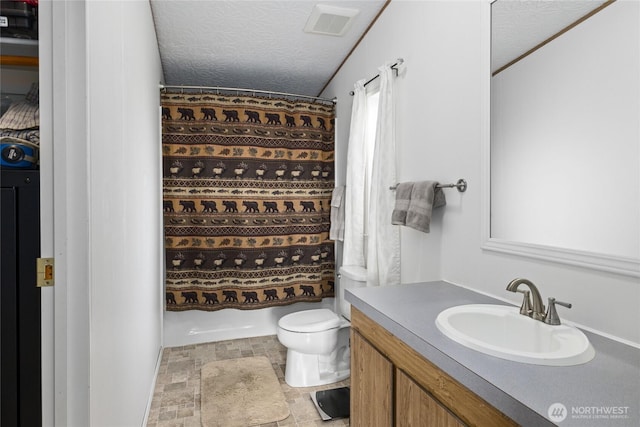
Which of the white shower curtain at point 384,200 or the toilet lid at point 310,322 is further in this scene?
the toilet lid at point 310,322

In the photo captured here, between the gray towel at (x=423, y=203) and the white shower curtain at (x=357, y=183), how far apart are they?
0.76m

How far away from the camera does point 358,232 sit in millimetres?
2422

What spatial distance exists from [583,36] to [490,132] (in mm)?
399

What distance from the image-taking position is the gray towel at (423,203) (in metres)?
1.56

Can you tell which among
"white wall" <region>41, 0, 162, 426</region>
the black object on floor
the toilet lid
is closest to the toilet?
the toilet lid

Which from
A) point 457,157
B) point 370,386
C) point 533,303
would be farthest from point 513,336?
point 457,157

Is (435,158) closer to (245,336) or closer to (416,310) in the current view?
(416,310)

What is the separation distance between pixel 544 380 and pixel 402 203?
1.08m

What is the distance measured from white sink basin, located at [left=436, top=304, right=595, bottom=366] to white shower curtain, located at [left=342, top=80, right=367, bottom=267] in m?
1.26

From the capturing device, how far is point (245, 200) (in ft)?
9.24

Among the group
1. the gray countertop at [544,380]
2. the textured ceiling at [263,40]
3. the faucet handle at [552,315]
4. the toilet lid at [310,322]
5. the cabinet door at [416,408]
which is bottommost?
the toilet lid at [310,322]

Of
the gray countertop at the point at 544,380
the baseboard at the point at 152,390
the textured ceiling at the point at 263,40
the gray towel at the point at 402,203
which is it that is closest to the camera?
Answer: the gray countertop at the point at 544,380

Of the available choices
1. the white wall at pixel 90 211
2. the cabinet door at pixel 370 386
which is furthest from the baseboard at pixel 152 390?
the cabinet door at pixel 370 386

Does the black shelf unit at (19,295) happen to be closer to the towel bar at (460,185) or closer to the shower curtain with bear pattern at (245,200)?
the towel bar at (460,185)
